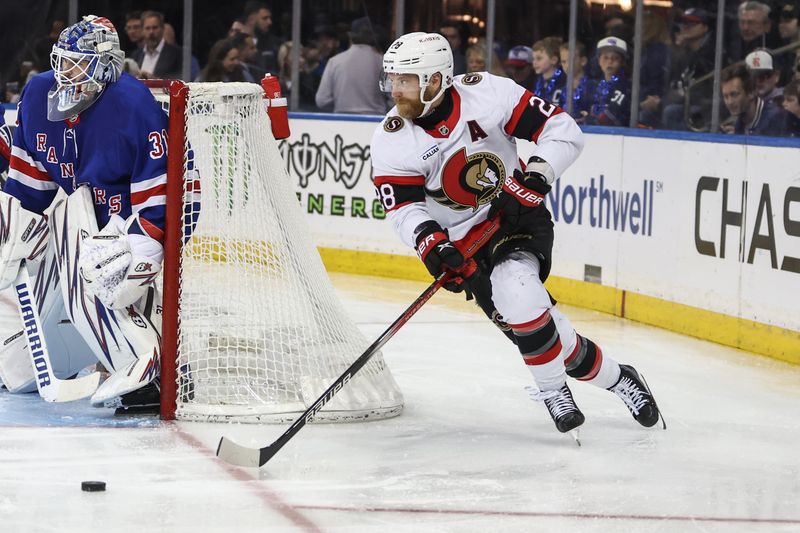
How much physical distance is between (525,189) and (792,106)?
82.8 inches

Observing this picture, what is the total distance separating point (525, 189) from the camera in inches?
143

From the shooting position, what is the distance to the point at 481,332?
560cm

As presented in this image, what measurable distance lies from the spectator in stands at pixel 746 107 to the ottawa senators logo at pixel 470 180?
6.38 ft

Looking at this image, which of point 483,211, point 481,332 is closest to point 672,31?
point 481,332

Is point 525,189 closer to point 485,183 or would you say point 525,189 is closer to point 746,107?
point 485,183

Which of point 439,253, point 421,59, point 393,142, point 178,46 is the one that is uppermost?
point 178,46

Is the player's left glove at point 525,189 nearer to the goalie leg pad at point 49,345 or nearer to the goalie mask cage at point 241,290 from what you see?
the goalie mask cage at point 241,290

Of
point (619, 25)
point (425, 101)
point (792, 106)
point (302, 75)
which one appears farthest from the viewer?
point (302, 75)

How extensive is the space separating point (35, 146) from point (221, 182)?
54cm


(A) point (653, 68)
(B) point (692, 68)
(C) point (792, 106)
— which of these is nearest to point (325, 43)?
(A) point (653, 68)

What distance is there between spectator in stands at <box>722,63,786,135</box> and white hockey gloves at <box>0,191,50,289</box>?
275 centimetres

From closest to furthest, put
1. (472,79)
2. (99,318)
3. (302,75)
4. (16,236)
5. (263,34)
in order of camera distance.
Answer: (472,79) < (99,318) < (16,236) < (302,75) < (263,34)

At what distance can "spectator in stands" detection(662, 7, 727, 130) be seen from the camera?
5.92m

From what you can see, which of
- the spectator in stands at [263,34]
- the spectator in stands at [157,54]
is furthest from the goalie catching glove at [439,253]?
the spectator in stands at [157,54]
